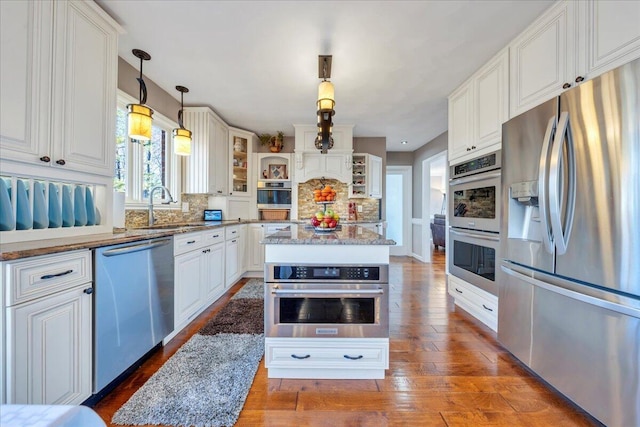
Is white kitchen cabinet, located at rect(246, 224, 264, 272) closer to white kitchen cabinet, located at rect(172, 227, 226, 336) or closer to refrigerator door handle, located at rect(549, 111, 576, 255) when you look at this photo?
white kitchen cabinet, located at rect(172, 227, 226, 336)

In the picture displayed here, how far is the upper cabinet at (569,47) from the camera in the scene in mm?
1465

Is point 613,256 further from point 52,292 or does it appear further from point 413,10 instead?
point 52,292

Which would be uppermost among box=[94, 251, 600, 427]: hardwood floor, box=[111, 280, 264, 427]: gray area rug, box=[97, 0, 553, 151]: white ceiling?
box=[97, 0, 553, 151]: white ceiling

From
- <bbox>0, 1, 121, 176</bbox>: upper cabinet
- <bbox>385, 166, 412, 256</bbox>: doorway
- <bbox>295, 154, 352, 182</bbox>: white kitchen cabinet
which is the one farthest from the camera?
<bbox>385, 166, 412, 256</bbox>: doorway

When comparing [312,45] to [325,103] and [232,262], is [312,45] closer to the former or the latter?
[325,103]

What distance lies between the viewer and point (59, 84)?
1607 mm

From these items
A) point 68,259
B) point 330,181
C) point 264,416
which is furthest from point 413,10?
point 330,181

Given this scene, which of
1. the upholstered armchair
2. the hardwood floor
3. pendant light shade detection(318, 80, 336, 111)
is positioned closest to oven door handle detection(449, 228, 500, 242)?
the hardwood floor

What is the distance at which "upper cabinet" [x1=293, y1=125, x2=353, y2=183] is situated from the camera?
4.57 metres

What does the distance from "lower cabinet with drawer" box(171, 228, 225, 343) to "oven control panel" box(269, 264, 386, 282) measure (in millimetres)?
1099

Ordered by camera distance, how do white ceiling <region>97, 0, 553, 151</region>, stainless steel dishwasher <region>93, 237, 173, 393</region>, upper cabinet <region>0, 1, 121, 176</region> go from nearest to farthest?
upper cabinet <region>0, 1, 121, 176</region> < stainless steel dishwasher <region>93, 237, 173, 393</region> < white ceiling <region>97, 0, 553, 151</region>

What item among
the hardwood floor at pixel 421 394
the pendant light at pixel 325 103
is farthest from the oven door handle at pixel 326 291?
the pendant light at pixel 325 103

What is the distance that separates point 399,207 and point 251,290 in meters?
4.04

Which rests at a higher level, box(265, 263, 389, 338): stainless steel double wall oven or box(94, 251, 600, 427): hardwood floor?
box(265, 263, 389, 338): stainless steel double wall oven
